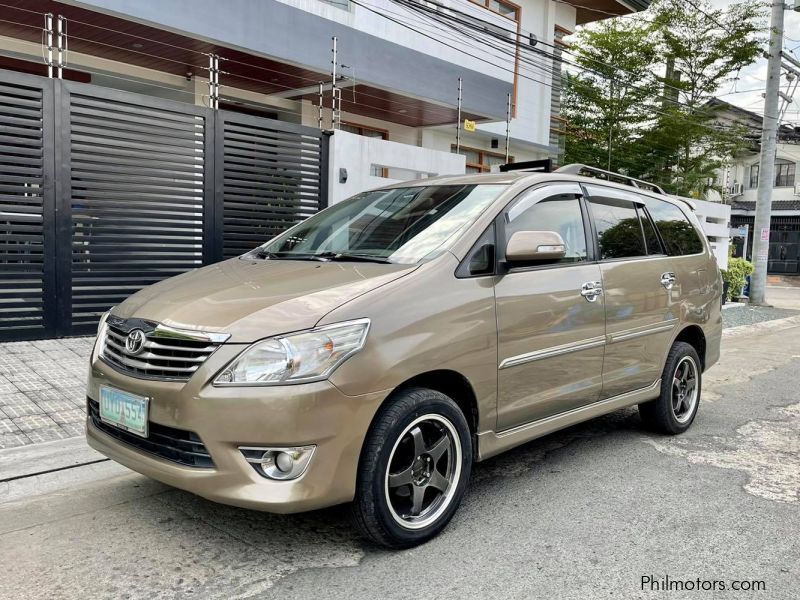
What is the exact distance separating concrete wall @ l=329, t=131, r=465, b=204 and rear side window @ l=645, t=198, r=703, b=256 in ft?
13.8

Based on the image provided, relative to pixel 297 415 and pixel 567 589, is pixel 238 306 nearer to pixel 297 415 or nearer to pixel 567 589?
pixel 297 415

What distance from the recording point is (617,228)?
4645mm

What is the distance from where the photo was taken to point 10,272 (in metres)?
6.71

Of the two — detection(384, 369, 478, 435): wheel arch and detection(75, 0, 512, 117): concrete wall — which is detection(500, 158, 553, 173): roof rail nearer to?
detection(384, 369, 478, 435): wheel arch

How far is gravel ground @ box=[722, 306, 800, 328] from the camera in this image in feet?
45.4

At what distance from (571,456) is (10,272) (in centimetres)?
556

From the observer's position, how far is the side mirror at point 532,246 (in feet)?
11.7

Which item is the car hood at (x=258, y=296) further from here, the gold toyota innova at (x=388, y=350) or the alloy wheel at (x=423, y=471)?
the alloy wheel at (x=423, y=471)

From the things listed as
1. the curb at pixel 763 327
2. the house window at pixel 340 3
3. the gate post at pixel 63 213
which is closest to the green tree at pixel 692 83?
the curb at pixel 763 327

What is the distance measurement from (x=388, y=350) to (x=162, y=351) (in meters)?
0.99

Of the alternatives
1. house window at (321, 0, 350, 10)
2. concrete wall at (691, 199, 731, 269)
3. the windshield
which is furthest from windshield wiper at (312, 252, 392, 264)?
concrete wall at (691, 199, 731, 269)

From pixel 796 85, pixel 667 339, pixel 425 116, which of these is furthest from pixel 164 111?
pixel 796 85

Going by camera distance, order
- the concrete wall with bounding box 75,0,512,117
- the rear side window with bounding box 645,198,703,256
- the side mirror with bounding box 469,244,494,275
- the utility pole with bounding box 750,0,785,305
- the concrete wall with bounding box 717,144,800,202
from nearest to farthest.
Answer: the side mirror with bounding box 469,244,494,275 → the rear side window with bounding box 645,198,703,256 → the concrete wall with bounding box 75,0,512,117 → the utility pole with bounding box 750,0,785,305 → the concrete wall with bounding box 717,144,800,202

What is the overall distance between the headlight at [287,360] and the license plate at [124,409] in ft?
1.50
